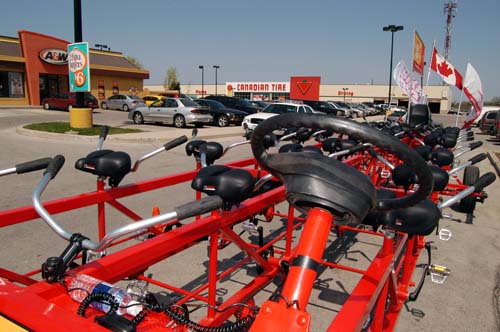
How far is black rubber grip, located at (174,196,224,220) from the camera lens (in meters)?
1.54

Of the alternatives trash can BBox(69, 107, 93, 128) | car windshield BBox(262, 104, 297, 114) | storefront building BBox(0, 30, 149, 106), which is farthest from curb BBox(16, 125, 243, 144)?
storefront building BBox(0, 30, 149, 106)

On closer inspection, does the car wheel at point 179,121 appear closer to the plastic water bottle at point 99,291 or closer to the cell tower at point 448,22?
the plastic water bottle at point 99,291

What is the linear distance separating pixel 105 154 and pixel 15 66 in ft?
115

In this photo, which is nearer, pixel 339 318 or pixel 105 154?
pixel 339 318

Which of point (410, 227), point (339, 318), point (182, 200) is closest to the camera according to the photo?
point (339, 318)

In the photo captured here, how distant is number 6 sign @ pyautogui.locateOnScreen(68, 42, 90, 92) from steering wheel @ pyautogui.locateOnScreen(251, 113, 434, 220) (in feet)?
49.1

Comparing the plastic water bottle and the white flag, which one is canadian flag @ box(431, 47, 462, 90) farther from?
the plastic water bottle

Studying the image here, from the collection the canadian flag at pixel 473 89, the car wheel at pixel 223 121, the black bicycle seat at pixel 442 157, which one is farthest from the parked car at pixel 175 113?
the black bicycle seat at pixel 442 157

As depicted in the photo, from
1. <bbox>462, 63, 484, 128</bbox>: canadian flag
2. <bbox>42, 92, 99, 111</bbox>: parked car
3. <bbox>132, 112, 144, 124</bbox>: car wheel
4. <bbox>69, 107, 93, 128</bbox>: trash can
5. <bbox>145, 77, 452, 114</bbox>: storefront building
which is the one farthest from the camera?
<bbox>145, 77, 452, 114</bbox>: storefront building

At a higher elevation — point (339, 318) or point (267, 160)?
point (267, 160)

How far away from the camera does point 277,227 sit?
5504 millimetres

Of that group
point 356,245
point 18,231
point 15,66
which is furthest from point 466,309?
point 15,66

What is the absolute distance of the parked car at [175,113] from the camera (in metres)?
19.4

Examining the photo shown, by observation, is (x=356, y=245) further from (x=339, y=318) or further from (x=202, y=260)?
(x=339, y=318)
